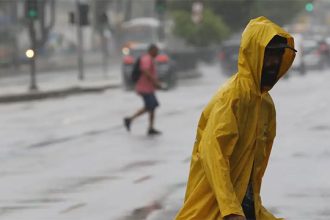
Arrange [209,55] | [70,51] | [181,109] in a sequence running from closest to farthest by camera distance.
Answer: [181,109]
[209,55]
[70,51]

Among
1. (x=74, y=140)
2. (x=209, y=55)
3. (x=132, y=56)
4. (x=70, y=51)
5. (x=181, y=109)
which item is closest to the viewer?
(x=74, y=140)

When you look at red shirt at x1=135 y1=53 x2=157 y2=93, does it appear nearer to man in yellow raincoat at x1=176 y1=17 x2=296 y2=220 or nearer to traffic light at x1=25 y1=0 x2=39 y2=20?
man in yellow raincoat at x1=176 y1=17 x2=296 y2=220

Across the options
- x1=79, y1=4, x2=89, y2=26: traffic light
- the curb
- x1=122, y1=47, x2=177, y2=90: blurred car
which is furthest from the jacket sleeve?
x1=79, y1=4, x2=89, y2=26: traffic light

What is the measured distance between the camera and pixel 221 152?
17.1 feet

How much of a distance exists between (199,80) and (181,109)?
19.5 m

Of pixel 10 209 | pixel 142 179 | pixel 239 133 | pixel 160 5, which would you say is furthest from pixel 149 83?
pixel 160 5

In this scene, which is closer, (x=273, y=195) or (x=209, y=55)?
(x=273, y=195)

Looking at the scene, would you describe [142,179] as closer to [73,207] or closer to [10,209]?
[73,207]

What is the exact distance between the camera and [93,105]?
31.7 m

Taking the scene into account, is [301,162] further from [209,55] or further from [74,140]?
[209,55]

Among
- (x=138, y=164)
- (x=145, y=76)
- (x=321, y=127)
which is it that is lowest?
(x=321, y=127)

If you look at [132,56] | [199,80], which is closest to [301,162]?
[132,56]

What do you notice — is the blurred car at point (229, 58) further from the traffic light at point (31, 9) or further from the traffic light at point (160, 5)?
the traffic light at point (31, 9)

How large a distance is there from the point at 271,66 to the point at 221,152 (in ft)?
1.57
